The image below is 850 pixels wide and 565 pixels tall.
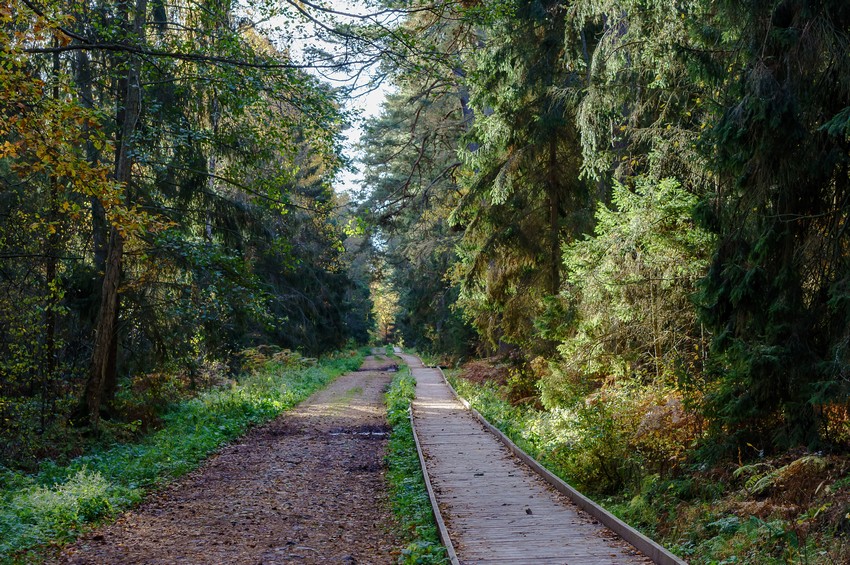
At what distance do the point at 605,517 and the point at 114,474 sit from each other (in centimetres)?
767

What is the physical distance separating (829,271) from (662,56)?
203 inches

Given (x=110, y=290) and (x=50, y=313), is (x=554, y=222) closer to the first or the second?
(x=110, y=290)

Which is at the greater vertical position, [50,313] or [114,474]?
[50,313]

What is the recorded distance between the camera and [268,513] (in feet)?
32.2

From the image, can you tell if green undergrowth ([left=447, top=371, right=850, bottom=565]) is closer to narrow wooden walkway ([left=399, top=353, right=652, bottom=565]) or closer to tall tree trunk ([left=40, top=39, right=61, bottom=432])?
narrow wooden walkway ([left=399, top=353, right=652, bottom=565])

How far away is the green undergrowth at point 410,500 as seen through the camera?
7.44 metres

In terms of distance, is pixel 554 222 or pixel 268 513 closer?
pixel 268 513

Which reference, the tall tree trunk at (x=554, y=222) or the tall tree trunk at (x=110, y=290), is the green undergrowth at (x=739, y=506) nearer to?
the tall tree trunk at (x=554, y=222)

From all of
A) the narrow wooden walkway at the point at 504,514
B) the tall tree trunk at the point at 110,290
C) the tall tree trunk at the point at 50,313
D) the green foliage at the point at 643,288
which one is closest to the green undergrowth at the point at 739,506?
the narrow wooden walkway at the point at 504,514

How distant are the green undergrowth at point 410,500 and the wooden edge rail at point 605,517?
655mm

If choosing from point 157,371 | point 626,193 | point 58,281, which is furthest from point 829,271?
point 157,371

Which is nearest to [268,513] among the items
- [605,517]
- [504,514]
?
[504,514]

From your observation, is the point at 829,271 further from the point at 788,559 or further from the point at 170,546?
the point at 170,546

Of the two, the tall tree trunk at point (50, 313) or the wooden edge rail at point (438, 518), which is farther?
the tall tree trunk at point (50, 313)
